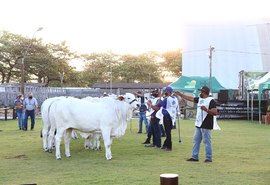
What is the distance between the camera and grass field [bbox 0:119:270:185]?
8188 millimetres

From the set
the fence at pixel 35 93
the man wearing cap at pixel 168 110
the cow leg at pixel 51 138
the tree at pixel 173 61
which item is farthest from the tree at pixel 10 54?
the man wearing cap at pixel 168 110

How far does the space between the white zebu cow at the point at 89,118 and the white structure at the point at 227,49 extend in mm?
35464

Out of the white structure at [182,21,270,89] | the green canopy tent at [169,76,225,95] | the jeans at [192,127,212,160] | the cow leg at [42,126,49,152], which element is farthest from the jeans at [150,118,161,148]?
the white structure at [182,21,270,89]

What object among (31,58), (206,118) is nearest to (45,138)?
(206,118)

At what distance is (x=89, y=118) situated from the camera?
1099 cm

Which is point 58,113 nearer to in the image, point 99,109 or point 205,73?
point 99,109

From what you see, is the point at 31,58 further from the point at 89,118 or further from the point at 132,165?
the point at 132,165

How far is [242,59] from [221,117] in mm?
19017

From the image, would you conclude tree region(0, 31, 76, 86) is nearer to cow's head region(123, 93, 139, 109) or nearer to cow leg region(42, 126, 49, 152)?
cow leg region(42, 126, 49, 152)

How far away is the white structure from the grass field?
33986mm

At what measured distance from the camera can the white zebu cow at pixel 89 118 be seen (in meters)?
11.0

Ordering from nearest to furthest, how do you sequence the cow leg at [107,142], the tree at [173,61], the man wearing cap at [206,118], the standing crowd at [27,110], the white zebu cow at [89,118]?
the man wearing cap at [206,118] < the cow leg at [107,142] < the white zebu cow at [89,118] < the standing crowd at [27,110] < the tree at [173,61]

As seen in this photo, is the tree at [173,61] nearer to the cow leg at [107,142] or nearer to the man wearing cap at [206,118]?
the cow leg at [107,142]

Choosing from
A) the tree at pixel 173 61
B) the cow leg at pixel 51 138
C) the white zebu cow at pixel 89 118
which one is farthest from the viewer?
the tree at pixel 173 61
